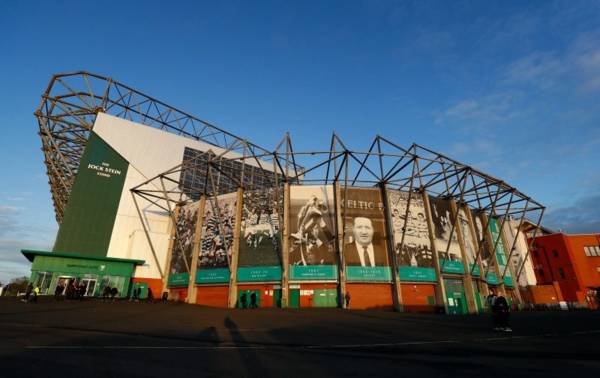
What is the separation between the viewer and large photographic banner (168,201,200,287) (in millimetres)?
35094

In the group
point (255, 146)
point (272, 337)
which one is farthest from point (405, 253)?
point (255, 146)

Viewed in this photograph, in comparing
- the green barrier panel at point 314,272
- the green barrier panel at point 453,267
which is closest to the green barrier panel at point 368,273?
the green barrier panel at point 314,272

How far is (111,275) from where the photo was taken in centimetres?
3603

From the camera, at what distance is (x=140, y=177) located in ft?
136

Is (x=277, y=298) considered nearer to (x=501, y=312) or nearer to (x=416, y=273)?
(x=416, y=273)

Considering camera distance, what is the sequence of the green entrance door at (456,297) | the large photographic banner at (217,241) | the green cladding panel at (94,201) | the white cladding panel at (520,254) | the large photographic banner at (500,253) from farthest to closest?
the white cladding panel at (520,254) → the large photographic banner at (500,253) → the green cladding panel at (94,201) → the large photographic banner at (217,241) → the green entrance door at (456,297)

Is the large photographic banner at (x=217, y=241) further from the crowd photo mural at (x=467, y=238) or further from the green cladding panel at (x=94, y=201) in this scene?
the crowd photo mural at (x=467, y=238)

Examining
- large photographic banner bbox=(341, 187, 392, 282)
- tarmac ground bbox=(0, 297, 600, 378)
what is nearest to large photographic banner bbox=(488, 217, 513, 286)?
large photographic banner bbox=(341, 187, 392, 282)

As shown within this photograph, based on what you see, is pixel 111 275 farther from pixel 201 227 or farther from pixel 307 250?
pixel 307 250

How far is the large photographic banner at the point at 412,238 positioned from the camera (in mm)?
29594

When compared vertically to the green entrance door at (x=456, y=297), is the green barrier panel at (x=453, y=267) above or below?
above

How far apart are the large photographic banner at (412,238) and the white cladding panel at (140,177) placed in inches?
1007

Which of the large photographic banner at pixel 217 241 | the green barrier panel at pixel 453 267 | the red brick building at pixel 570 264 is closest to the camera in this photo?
the green barrier panel at pixel 453 267

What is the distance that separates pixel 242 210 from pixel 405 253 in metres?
17.6
